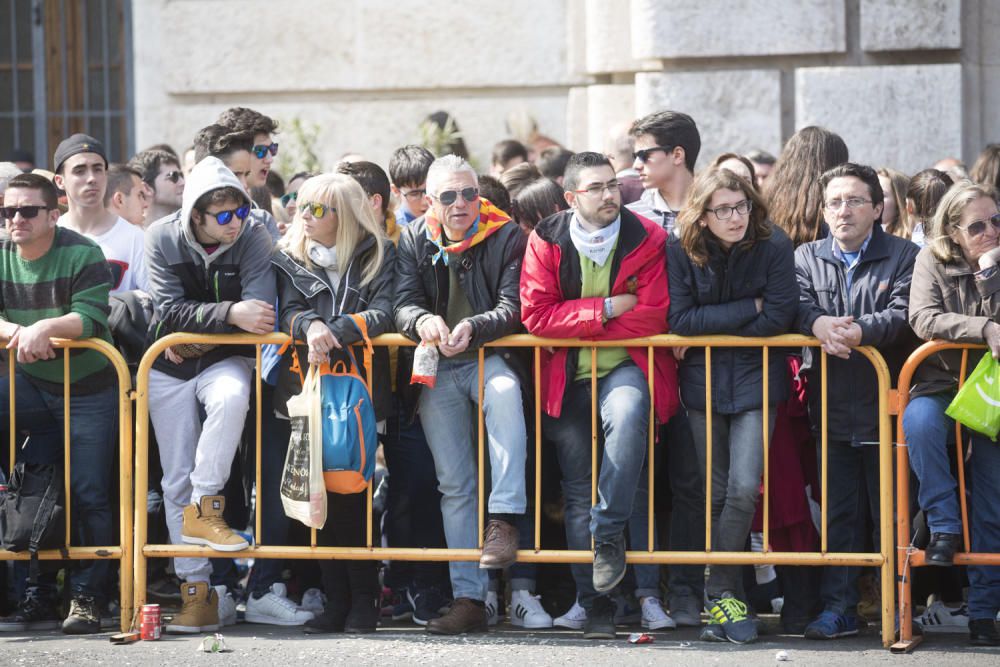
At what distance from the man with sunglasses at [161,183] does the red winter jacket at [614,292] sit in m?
2.54

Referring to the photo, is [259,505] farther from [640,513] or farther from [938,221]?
[938,221]

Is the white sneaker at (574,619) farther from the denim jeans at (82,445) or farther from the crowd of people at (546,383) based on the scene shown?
the denim jeans at (82,445)

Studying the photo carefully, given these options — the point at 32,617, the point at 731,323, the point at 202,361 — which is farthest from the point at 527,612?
the point at 32,617

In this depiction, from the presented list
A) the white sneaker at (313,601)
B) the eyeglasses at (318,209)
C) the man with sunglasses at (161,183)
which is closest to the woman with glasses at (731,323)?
the eyeglasses at (318,209)

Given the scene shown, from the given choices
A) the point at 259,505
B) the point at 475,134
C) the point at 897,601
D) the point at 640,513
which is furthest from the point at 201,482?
the point at 475,134

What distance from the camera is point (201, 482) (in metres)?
6.82

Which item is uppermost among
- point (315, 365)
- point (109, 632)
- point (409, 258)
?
point (409, 258)

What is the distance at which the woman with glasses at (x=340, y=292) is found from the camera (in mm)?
6875

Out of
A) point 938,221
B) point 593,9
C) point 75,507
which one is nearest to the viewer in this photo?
point 938,221

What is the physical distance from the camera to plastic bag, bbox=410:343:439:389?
21.8ft

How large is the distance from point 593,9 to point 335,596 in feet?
16.6

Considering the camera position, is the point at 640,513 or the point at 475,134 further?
the point at 475,134

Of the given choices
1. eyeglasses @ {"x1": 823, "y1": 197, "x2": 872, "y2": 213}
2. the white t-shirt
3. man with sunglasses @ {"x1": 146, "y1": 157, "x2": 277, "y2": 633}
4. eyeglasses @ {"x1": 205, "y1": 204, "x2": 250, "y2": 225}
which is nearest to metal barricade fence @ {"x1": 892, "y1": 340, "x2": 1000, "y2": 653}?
eyeglasses @ {"x1": 823, "y1": 197, "x2": 872, "y2": 213}

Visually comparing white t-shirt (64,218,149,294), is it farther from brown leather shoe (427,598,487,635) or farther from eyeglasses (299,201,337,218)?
brown leather shoe (427,598,487,635)
